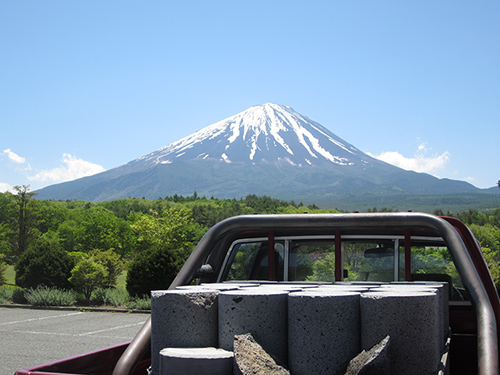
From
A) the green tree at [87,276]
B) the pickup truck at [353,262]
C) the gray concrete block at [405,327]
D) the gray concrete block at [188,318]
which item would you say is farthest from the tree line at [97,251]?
the gray concrete block at [405,327]

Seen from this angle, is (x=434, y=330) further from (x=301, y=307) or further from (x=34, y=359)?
(x=34, y=359)

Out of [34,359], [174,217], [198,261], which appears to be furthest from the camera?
[174,217]

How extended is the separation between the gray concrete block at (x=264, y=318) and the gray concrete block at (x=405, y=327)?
255 mm

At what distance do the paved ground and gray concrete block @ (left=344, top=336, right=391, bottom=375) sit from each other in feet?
30.9

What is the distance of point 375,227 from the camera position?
2.74 meters

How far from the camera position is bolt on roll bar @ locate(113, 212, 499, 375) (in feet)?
6.97

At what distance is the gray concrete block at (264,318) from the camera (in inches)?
75.9

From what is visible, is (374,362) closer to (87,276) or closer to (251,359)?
(251,359)

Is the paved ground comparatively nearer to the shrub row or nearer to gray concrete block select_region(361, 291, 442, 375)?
the shrub row

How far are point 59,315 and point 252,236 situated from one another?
1613cm

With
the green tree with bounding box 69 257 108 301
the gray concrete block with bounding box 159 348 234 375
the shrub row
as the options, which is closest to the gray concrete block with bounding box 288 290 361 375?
the gray concrete block with bounding box 159 348 234 375

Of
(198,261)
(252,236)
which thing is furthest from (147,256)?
(198,261)

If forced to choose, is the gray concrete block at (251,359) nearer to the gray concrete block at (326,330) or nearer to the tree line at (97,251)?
the gray concrete block at (326,330)

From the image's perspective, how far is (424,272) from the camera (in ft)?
12.3
